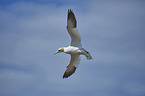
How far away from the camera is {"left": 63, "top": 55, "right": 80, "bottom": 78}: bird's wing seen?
23.3 meters

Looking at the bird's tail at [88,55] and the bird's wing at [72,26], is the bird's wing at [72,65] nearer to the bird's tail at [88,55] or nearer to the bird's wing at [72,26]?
the bird's tail at [88,55]

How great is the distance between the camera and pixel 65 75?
78.5 feet

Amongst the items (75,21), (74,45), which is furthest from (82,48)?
(75,21)

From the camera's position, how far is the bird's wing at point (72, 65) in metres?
23.3

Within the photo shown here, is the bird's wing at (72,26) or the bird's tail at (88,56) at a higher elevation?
the bird's wing at (72,26)

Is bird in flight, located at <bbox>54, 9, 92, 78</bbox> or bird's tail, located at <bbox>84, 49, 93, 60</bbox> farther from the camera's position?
bird's tail, located at <bbox>84, 49, 93, 60</bbox>

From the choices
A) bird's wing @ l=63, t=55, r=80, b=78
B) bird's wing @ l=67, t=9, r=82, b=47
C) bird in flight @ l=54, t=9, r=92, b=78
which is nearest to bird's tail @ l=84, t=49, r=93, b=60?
bird in flight @ l=54, t=9, r=92, b=78

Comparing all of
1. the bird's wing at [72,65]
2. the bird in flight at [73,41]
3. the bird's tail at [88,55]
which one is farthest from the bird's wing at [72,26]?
the bird's wing at [72,65]

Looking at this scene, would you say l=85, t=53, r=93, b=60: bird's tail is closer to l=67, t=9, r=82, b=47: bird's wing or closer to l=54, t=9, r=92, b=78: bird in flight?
l=54, t=9, r=92, b=78: bird in flight

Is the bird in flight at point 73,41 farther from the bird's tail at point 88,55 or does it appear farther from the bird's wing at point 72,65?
the bird's wing at point 72,65

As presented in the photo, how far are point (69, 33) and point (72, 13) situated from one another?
138 cm

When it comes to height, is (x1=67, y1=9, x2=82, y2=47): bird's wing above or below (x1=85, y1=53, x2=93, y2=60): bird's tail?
above

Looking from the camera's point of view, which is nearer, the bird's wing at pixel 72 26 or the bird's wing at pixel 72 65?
the bird's wing at pixel 72 26

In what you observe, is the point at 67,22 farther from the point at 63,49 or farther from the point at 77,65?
the point at 77,65
